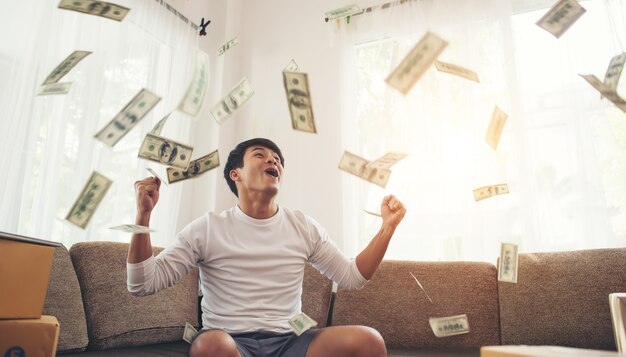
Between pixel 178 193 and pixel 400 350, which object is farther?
pixel 178 193

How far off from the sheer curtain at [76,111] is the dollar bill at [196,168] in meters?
0.68

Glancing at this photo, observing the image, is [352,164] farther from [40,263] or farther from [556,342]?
[40,263]

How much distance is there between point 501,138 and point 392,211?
1.29 m

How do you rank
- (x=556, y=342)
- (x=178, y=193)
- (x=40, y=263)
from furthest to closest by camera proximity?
(x=178, y=193)
(x=556, y=342)
(x=40, y=263)

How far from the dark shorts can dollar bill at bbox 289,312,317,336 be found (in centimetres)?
2

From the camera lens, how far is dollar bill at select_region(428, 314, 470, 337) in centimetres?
203

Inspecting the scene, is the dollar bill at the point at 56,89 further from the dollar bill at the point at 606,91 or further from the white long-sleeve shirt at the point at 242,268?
the dollar bill at the point at 606,91

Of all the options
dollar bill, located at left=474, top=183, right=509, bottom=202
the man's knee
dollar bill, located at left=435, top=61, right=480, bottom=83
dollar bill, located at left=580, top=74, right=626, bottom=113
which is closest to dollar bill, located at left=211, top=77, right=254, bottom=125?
dollar bill, located at left=435, top=61, right=480, bottom=83

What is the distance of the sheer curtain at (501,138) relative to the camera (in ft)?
8.02

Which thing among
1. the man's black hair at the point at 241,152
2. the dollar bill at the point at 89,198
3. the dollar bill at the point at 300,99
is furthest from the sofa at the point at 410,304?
the dollar bill at the point at 300,99

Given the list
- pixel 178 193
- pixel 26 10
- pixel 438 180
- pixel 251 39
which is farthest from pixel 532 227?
pixel 26 10

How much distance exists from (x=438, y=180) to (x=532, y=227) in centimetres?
55

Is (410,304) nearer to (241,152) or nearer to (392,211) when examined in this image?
(392,211)

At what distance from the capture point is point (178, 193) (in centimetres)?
298
